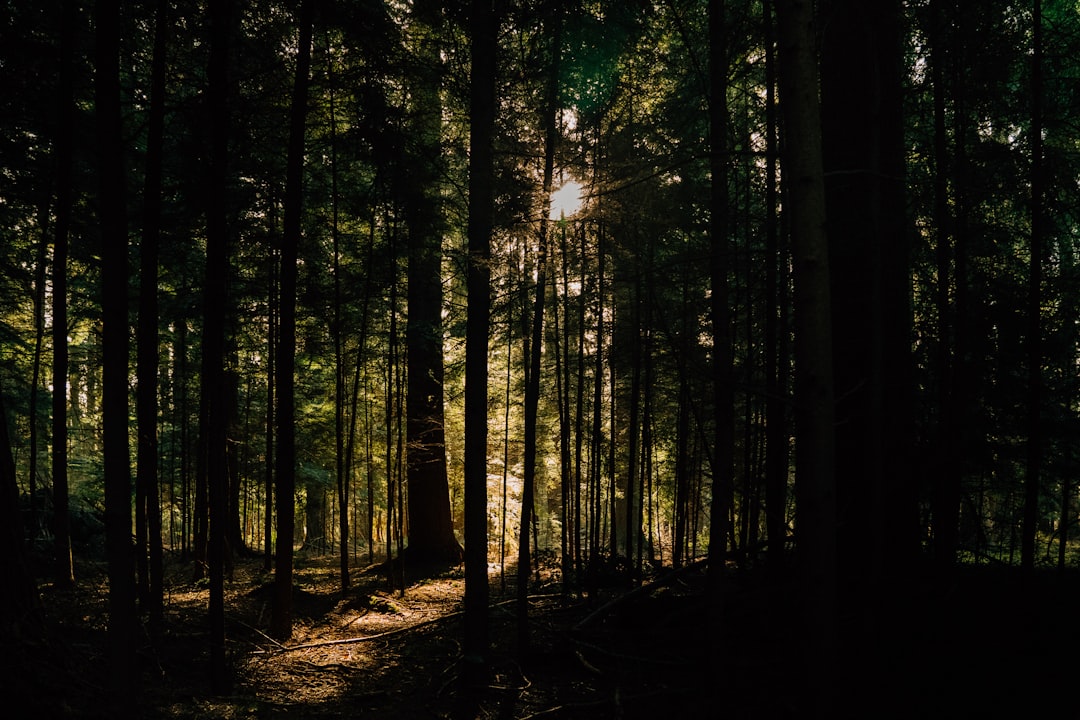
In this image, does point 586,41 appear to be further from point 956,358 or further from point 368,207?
point 956,358

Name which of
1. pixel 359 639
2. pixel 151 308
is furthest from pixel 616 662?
pixel 151 308

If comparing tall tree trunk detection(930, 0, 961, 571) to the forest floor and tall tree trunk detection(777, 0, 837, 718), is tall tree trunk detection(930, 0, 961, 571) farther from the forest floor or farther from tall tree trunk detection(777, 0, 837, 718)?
tall tree trunk detection(777, 0, 837, 718)

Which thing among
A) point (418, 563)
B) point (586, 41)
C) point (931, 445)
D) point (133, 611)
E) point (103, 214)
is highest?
point (586, 41)

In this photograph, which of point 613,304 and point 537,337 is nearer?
point 537,337

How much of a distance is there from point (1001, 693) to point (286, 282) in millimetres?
9323

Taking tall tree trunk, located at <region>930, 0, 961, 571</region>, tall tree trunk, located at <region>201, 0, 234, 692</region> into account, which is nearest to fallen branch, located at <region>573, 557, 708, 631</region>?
tall tree trunk, located at <region>930, 0, 961, 571</region>

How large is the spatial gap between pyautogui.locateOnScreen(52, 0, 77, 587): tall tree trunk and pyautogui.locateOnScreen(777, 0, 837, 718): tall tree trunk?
6.96 meters

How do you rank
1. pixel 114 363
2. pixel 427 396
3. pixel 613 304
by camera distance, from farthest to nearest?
pixel 427 396 → pixel 613 304 → pixel 114 363

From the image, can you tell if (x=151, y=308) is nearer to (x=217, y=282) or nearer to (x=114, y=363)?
(x=217, y=282)

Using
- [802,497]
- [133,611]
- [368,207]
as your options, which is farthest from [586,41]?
[133,611]

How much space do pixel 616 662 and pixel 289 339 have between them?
653 cm

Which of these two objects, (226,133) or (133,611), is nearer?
(133,611)

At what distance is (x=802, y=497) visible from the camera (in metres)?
3.33

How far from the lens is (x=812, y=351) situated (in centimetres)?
326
